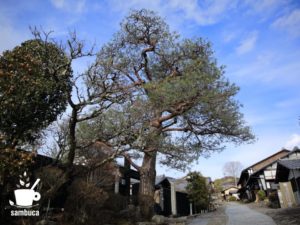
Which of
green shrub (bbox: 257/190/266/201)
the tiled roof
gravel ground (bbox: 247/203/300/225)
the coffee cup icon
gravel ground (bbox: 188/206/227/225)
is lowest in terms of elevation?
gravel ground (bbox: 188/206/227/225)

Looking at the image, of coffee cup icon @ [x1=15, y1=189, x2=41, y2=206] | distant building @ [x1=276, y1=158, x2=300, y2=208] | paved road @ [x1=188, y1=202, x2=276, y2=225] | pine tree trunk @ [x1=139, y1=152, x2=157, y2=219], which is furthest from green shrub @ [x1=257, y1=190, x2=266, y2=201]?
coffee cup icon @ [x1=15, y1=189, x2=41, y2=206]

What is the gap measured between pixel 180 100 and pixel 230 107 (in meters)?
2.99

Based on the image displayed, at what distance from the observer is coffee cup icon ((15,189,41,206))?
7727 mm

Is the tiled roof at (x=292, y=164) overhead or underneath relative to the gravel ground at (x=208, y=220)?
overhead

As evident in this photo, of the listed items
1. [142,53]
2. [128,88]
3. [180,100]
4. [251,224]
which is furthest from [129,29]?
[251,224]

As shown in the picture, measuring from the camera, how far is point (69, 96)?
9.16m

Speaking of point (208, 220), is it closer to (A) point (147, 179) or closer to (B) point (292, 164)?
(A) point (147, 179)

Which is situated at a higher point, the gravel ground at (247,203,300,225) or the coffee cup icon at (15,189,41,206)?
the coffee cup icon at (15,189,41,206)

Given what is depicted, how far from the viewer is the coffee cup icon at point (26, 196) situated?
7727 mm

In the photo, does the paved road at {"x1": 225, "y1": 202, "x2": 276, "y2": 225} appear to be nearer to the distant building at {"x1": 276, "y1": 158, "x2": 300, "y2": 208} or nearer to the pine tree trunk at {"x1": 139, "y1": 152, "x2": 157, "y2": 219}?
the pine tree trunk at {"x1": 139, "y1": 152, "x2": 157, "y2": 219}

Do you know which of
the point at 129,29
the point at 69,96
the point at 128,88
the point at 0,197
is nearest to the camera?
the point at 0,197

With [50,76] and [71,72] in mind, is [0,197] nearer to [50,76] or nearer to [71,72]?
[50,76]

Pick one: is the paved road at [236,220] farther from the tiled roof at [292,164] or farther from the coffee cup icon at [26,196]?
the coffee cup icon at [26,196]

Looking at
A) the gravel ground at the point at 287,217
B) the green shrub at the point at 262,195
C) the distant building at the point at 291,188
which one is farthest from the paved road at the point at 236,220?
the green shrub at the point at 262,195
